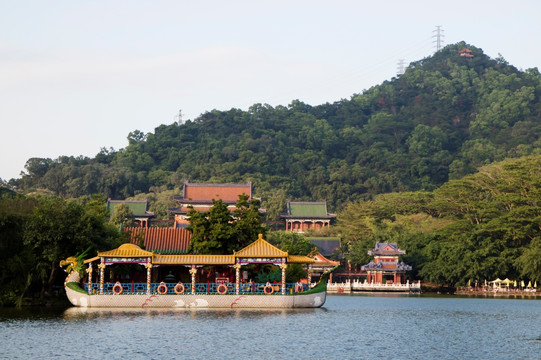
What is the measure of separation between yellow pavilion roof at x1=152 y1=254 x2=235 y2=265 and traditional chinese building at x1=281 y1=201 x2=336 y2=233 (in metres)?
57.9

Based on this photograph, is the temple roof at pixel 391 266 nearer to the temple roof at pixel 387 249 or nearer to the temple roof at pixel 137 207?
the temple roof at pixel 387 249

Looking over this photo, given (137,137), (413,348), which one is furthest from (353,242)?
(137,137)

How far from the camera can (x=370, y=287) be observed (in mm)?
70875

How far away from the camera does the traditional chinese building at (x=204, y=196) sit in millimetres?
86688

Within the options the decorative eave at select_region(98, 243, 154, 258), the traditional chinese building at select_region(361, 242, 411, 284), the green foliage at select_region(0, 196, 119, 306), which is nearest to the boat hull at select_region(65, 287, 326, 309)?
the decorative eave at select_region(98, 243, 154, 258)

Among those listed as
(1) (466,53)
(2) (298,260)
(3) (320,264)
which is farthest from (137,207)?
(1) (466,53)

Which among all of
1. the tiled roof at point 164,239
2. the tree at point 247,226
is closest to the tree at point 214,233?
the tree at point 247,226

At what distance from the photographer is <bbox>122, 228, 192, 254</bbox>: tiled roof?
45625 millimetres

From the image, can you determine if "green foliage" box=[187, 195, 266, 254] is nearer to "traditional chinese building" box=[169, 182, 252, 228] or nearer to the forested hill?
"traditional chinese building" box=[169, 182, 252, 228]

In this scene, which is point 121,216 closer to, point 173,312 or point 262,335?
point 173,312

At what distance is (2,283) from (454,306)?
26.4 metres

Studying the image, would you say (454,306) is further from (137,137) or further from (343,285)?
(137,137)

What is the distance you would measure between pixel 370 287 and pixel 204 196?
975 inches

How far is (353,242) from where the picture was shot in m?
82.5
